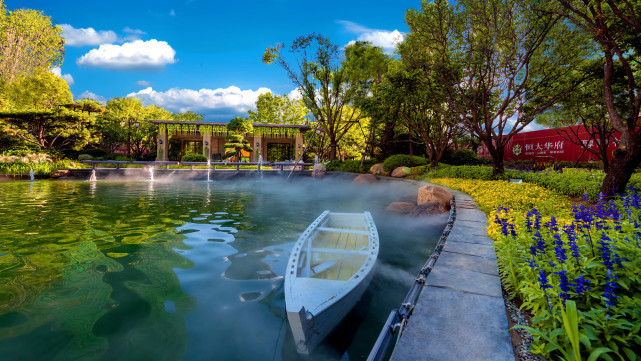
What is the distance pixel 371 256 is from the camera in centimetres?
438

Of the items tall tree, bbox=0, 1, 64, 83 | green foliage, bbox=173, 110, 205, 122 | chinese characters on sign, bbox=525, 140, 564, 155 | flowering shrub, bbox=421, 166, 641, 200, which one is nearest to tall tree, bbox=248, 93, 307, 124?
green foliage, bbox=173, 110, 205, 122

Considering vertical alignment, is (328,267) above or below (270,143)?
below

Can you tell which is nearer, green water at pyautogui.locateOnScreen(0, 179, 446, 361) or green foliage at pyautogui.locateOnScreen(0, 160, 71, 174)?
green water at pyautogui.locateOnScreen(0, 179, 446, 361)

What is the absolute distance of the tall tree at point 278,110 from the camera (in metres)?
45.3

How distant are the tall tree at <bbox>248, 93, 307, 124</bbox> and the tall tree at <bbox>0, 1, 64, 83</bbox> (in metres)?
24.1

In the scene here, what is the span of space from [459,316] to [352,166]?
2040 cm

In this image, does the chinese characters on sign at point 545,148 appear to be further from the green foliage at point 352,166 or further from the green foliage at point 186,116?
the green foliage at point 186,116

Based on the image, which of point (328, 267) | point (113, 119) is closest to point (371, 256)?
point (328, 267)

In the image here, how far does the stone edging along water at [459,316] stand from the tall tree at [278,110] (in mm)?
42833

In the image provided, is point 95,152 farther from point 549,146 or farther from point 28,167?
point 549,146

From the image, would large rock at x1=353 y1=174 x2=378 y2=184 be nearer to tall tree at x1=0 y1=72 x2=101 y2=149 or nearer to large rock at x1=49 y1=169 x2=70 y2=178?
large rock at x1=49 y1=169 x2=70 y2=178

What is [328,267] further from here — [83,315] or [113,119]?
[113,119]

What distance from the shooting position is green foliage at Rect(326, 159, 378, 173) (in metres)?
21.9

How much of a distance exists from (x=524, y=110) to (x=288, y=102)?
36281mm
